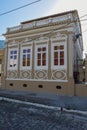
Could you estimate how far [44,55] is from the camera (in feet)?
47.7

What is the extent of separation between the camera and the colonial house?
13.2 meters

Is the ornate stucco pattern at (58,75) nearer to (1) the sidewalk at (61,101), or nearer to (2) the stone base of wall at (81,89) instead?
(2) the stone base of wall at (81,89)

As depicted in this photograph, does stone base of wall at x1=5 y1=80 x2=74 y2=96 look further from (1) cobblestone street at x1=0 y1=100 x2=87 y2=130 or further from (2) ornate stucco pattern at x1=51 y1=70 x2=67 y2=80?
(1) cobblestone street at x1=0 y1=100 x2=87 y2=130

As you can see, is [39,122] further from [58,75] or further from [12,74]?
[12,74]

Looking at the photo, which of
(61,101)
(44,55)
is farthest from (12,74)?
(61,101)

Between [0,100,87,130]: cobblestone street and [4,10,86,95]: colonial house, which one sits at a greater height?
[4,10,86,95]: colonial house

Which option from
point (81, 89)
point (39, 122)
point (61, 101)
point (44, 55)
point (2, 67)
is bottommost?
point (61, 101)

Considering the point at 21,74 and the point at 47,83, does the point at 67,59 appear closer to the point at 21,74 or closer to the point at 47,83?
the point at 47,83

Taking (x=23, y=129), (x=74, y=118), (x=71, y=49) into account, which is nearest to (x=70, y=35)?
(x=71, y=49)

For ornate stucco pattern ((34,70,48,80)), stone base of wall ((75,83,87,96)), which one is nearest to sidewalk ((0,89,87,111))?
stone base of wall ((75,83,87,96))

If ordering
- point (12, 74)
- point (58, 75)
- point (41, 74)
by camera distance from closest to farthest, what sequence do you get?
point (58, 75)
point (41, 74)
point (12, 74)

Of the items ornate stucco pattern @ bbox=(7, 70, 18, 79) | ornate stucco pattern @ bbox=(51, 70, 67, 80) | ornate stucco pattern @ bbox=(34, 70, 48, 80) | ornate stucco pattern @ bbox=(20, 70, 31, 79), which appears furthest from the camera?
ornate stucco pattern @ bbox=(7, 70, 18, 79)

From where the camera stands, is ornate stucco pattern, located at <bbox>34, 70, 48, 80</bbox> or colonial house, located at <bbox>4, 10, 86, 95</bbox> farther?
Answer: ornate stucco pattern, located at <bbox>34, 70, 48, 80</bbox>

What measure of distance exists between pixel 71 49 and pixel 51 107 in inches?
243
